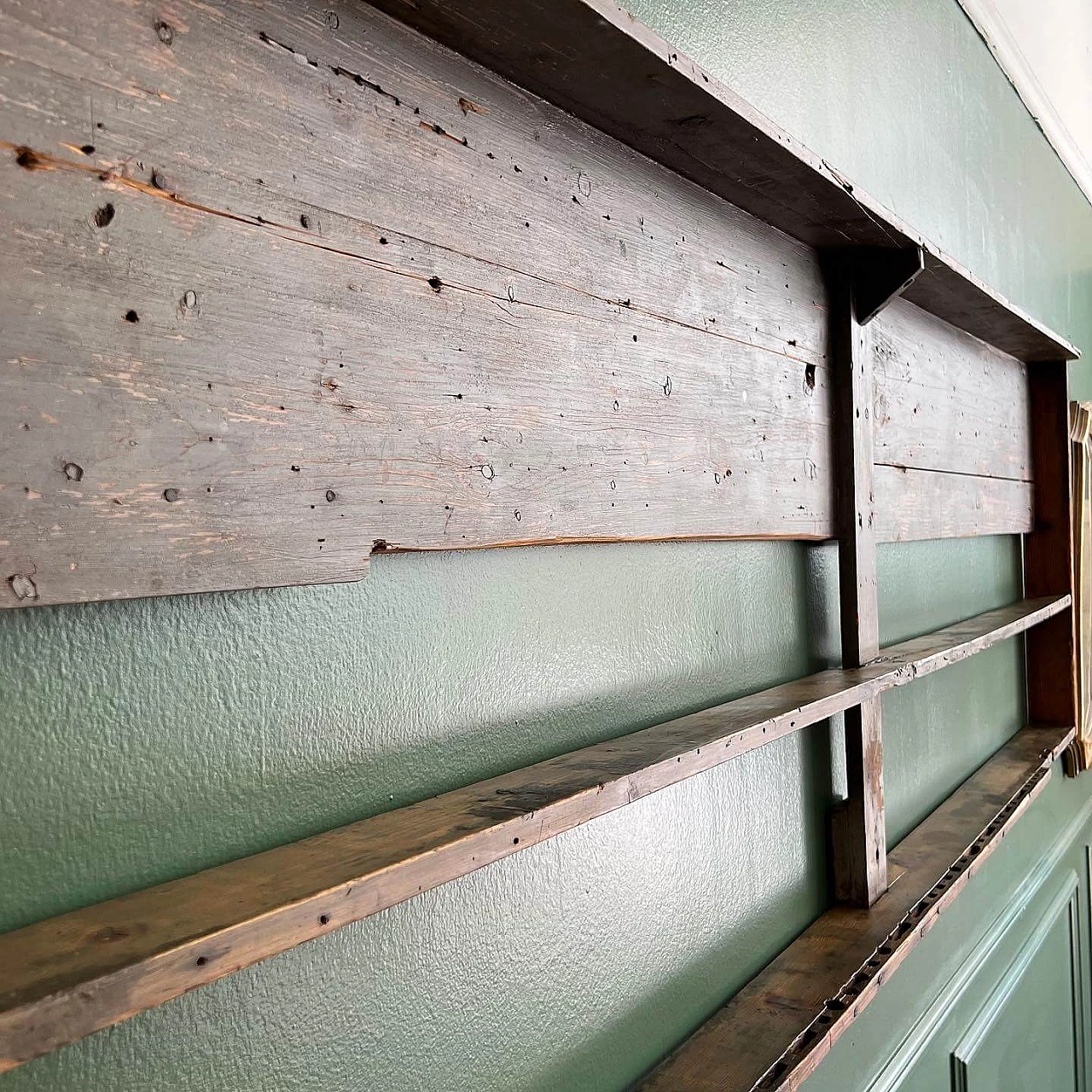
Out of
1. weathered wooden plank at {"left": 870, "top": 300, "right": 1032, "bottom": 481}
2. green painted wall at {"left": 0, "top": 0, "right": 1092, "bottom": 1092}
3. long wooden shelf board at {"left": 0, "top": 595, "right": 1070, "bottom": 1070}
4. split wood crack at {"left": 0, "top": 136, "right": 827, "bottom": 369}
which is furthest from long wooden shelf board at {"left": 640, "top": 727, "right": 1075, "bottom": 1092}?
split wood crack at {"left": 0, "top": 136, "right": 827, "bottom": 369}

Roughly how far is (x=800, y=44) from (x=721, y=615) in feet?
2.83

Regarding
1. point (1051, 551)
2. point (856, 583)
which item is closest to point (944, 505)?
point (856, 583)

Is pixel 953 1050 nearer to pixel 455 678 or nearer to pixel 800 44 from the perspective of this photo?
pixel 455 678

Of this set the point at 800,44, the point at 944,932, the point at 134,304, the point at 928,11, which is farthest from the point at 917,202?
the point at 134,304

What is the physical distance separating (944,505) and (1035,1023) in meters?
1.53

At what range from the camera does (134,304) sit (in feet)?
1.77

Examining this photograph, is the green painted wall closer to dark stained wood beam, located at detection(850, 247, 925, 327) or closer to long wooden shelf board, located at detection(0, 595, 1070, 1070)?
long wooden shelf board, located at detection(0, 595, 1070, 1070)

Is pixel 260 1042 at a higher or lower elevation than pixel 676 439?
lower

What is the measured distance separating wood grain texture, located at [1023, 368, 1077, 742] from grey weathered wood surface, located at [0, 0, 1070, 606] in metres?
1.91

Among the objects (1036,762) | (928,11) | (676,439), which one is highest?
(928,11)

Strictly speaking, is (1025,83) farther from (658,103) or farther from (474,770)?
(474,770)

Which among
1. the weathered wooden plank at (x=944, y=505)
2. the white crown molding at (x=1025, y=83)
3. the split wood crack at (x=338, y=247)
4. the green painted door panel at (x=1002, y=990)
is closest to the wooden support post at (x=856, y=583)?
the weathered wooden plank at (x=944, y=505)

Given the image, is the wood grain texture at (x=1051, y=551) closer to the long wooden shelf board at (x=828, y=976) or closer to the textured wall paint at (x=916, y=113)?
the textured wall paint at (x=916, y=113)

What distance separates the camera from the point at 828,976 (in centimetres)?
122
